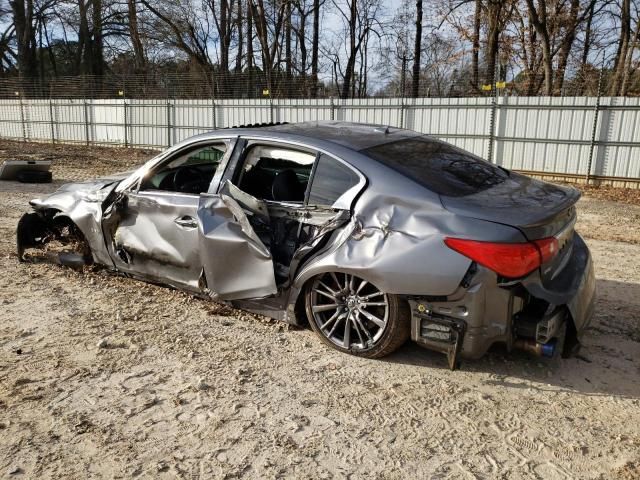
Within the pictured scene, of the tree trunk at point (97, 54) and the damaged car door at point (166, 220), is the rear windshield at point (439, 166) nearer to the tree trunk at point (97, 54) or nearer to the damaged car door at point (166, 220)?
the damaged car door at point (166, 220)

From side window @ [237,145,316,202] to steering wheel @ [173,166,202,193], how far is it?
713 mm

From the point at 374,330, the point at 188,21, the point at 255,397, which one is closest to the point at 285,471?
the point at 255,397

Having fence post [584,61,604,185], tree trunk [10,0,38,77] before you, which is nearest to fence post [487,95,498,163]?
fence post [584,61,604,185]

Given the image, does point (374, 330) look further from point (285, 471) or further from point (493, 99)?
point (493, 99)

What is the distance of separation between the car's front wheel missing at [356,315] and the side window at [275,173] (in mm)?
687

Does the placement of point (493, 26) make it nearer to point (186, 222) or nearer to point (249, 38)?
point (249, 38)

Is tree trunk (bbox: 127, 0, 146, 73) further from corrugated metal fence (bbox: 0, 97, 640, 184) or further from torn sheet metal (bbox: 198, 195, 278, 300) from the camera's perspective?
torn sheet metal (bbox: 198, 195, 278, 300)

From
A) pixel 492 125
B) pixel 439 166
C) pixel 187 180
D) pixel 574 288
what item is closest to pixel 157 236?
pixel 187 180

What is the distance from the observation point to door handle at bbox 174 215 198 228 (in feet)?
13.7

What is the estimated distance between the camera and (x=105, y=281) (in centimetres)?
509

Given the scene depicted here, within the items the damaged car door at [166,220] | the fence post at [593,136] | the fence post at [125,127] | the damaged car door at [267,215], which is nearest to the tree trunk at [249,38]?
the fence post at [125,127]

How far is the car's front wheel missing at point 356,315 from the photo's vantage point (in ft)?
11.1

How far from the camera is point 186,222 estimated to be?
4.21 meters

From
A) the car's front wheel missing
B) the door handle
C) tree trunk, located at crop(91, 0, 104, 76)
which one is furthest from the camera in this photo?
tree trunk, located at crop(91, 0, 104, 76)
